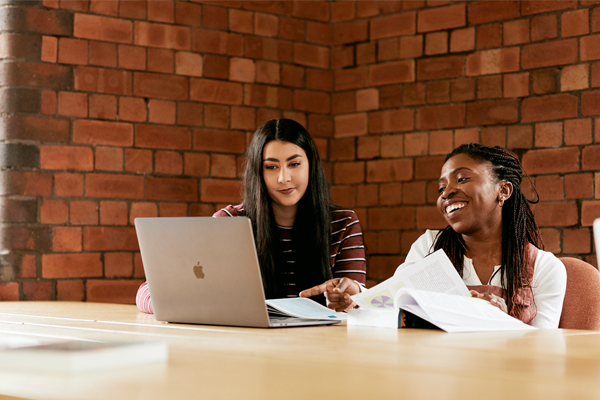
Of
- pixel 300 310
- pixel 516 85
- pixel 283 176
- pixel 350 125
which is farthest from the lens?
pixel 350 125

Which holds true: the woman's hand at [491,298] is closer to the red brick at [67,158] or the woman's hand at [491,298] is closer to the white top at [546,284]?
the white top at [546,284]

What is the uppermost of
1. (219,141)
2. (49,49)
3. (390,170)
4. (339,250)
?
(49,49)

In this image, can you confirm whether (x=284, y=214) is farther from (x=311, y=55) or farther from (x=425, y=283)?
(x=311, y=55)

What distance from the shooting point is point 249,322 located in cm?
146

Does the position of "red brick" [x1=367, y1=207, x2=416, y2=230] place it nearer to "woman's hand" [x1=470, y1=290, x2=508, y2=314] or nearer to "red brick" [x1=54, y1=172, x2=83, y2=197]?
"red brick" [x1=54, y1=172, x2=83, y2=197]

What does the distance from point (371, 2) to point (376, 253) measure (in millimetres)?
1283

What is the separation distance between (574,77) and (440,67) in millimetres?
628

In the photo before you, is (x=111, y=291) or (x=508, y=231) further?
(x=111, y=291)

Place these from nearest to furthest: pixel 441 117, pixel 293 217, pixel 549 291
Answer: pixel 549 291, pixel 293 217, pixel 441 117

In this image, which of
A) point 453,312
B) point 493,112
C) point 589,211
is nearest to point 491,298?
point 453,312

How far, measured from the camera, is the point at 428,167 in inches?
133

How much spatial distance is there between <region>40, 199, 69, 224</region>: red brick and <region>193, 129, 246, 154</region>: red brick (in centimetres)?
67

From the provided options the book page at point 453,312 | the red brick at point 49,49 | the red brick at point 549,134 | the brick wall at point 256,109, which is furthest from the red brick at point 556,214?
the red brick at point 49,49

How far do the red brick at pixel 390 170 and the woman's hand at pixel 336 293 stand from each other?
177 cm
